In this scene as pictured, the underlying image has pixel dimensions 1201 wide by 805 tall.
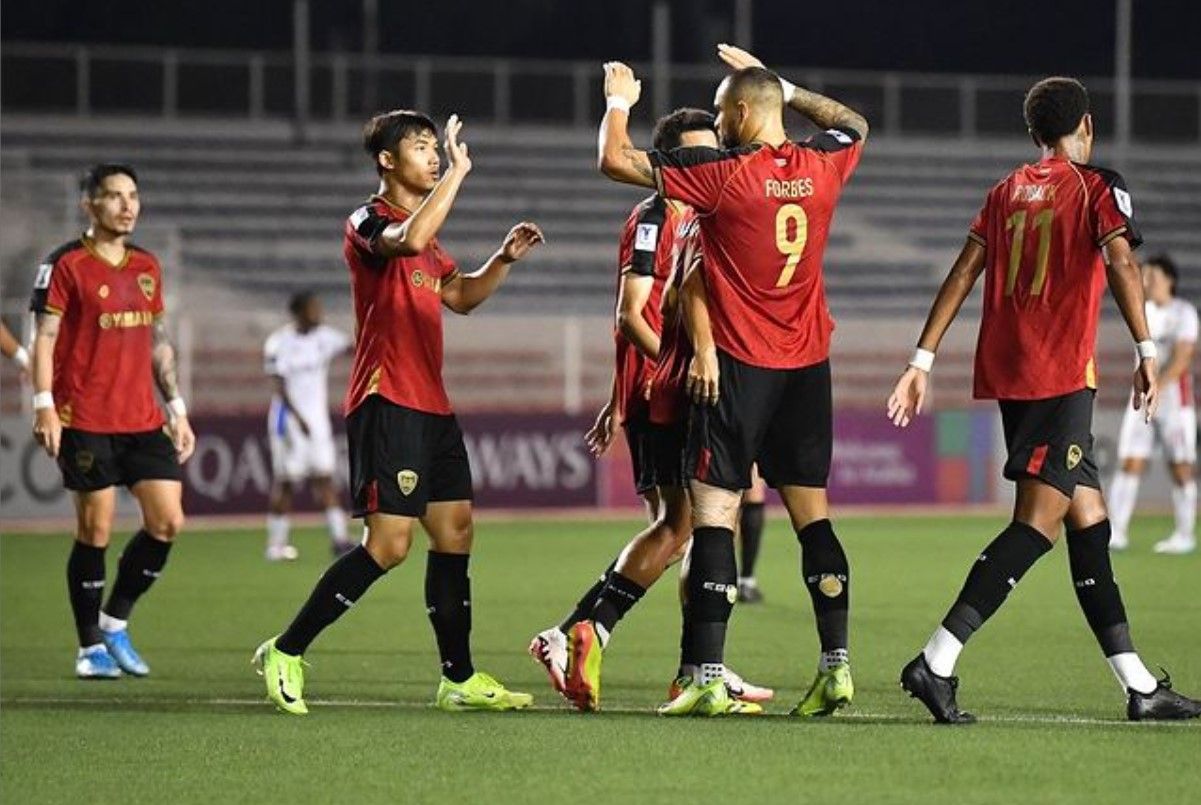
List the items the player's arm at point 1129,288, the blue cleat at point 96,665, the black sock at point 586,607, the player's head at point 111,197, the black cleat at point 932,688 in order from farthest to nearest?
the player's head at point 111,197, the blue cleat at point 96,665, the black sock at point 586,607, the player's arm at point 1129,288, the black cleat at point 932,688

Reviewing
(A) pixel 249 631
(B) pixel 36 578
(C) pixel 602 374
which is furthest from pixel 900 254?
(A) pixel 249 631

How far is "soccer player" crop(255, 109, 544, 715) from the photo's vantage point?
9.11 m

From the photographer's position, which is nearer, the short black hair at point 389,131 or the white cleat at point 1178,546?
the short black hair at point 389,131

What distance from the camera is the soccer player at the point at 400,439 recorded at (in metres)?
9.11

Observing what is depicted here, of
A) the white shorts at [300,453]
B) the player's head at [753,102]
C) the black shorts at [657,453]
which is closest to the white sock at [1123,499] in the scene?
the white shorts at [300,453]

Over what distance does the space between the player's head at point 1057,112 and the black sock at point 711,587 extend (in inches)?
73.7

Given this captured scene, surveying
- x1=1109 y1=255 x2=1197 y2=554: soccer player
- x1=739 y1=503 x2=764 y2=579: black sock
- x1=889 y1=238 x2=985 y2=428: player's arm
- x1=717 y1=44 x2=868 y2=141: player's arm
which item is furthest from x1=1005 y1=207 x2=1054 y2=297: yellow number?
x1=1109 y1=255 x2=1197 y2=554: soccer player

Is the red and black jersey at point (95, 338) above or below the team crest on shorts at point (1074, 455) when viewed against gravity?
above

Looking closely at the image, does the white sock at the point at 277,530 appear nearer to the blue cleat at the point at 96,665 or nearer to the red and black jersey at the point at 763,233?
the blue cleat at the point at 96,665

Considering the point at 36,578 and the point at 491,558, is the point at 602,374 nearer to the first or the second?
the point at 491,558

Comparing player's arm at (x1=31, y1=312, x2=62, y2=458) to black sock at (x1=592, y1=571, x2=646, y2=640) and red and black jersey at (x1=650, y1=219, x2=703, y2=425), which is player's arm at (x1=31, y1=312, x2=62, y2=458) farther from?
red and black jersey at (x1=650, y1=219, x2=703, y2=425)

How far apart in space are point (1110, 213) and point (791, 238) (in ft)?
3.71

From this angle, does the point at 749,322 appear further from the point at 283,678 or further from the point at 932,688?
the point at 283,678

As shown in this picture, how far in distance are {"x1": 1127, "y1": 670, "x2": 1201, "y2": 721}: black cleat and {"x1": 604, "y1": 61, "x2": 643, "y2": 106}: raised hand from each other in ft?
9.24
